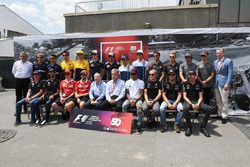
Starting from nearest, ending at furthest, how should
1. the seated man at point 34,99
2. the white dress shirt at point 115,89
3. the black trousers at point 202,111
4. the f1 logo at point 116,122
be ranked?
the black trousers at point 202,111 → the f1 logo at point 116,122 → the white dress shirt at point 115,89 → the seated man at point 34,99

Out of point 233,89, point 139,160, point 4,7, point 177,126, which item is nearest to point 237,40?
point 233,89

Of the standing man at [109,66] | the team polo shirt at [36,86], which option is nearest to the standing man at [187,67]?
the standing man at [109,66]

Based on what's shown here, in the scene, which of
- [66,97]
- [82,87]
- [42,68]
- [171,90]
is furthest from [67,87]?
[171,90]

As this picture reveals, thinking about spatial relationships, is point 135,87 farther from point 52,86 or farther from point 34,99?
point 34,99

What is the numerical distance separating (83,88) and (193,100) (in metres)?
2.90

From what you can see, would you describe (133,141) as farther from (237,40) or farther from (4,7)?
(4,7)

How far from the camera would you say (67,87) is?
25.2 ft

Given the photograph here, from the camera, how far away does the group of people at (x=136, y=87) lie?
6.70 m

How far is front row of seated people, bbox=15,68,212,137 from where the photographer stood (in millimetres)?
6590

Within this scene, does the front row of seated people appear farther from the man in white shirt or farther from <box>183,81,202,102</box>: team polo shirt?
the man in white shirt

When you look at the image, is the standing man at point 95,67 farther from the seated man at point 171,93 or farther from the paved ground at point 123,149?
the seated man at point 171,93

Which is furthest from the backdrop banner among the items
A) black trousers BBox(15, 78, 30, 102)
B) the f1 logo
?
black trousers BBox(15, 78, 30, 102)

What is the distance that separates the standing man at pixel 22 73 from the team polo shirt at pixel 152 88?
370cm

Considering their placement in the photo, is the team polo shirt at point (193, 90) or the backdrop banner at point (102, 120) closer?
the backdrop banner at point (102, 120)
